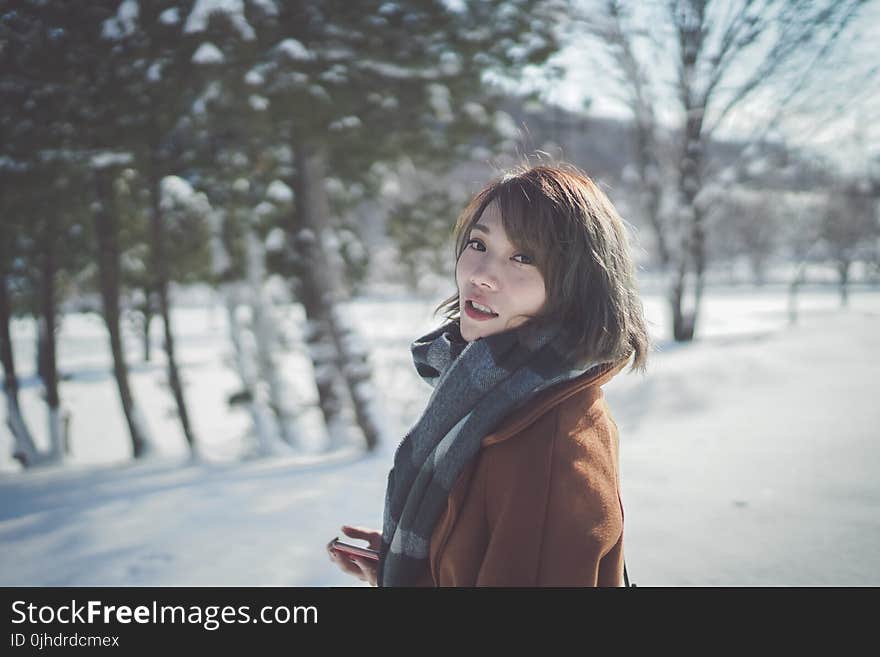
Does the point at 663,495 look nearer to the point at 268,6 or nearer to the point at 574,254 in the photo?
the point at 574,254

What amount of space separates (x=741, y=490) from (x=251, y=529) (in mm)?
3537

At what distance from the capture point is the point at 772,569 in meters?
2.34

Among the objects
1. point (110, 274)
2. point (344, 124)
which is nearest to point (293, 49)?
point (344, 124)

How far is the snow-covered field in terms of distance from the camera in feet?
8.43

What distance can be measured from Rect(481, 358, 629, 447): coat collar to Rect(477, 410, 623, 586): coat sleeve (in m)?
0.03

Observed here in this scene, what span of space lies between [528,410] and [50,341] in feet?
34.3

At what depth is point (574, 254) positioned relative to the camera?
101cm

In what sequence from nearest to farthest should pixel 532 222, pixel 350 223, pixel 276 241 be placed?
pixel 532 222 < pixel 276 241 < pixel 350 223

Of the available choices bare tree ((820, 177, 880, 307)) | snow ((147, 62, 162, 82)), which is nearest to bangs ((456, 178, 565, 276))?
snow ((147, 62, 162, 82))

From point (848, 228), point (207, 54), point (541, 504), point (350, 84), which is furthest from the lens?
point (848, 228)

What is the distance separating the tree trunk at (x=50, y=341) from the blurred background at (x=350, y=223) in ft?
0.16
